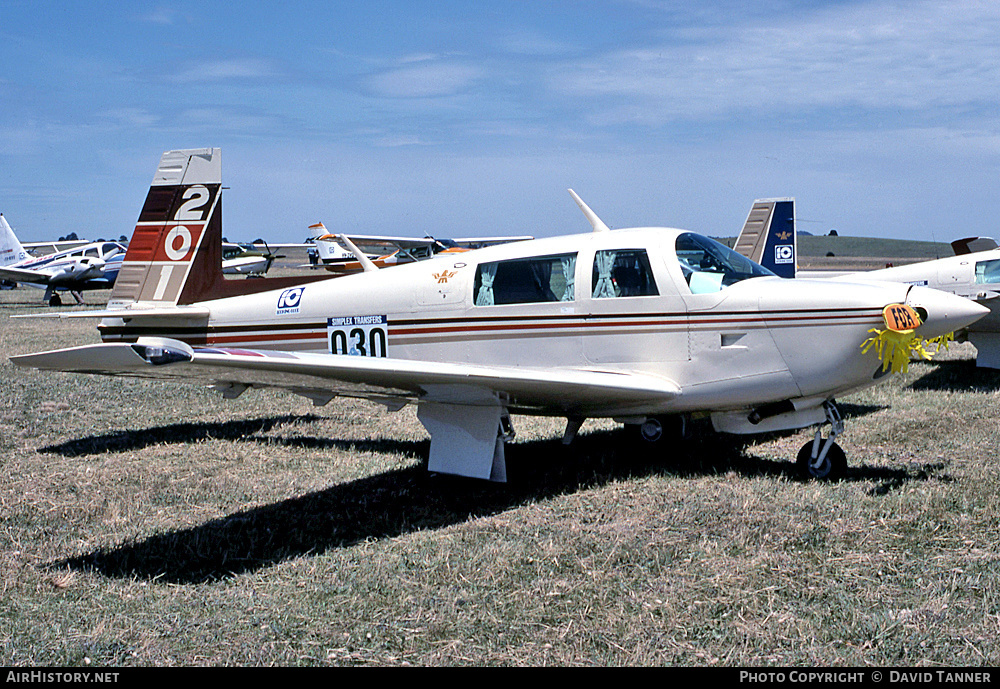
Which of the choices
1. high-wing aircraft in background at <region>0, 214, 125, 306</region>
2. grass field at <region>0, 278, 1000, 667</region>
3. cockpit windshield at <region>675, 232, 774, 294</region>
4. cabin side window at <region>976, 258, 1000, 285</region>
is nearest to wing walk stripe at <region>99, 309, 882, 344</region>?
cockpit windshield at <region>675, 232, 774, 294</region>

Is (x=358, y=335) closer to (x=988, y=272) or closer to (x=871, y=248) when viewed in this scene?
(x=988, y=272)

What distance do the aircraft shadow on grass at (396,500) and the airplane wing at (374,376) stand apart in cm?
71

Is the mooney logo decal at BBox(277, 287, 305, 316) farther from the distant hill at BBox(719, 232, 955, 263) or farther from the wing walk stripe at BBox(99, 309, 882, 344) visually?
the distant hill at BBox(719, 232, 955, 263)

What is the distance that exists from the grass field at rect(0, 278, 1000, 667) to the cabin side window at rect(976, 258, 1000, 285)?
16.0 feet

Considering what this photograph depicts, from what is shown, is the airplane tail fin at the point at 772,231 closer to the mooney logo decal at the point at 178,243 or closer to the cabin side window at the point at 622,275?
the cabin side window at the point at 622,275

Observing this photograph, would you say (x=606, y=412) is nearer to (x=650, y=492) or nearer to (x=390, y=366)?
(x=650, y=492)

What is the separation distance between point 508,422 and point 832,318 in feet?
9.58

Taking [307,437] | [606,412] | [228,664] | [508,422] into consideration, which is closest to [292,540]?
[228,664]

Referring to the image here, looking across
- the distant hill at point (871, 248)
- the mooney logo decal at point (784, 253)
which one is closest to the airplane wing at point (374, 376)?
the mooney logo decal at point (784, 253)

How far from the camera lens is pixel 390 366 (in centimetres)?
584

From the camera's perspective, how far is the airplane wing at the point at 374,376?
4883 mm

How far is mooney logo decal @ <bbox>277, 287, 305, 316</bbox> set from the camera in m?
8.12

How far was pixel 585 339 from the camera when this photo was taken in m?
7.00

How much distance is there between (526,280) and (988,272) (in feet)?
31.0
